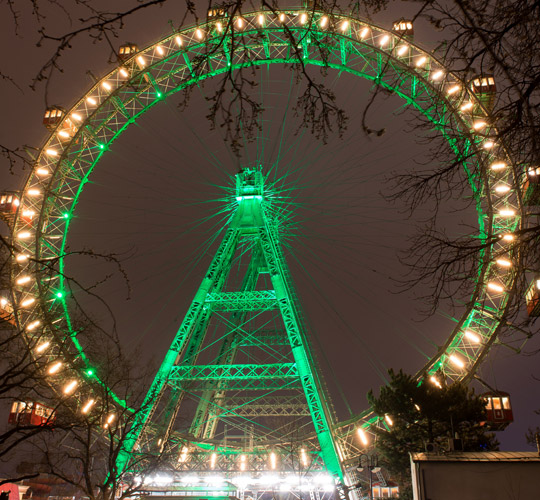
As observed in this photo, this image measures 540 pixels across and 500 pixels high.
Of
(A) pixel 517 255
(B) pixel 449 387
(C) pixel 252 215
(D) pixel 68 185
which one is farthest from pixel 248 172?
(A) pixel 517 255

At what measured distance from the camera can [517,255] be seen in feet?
13.5

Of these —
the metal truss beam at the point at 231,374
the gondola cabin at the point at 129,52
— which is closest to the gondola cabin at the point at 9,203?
the metal truss beam at the point at 231,374

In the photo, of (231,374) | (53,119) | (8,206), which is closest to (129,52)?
(231,374)

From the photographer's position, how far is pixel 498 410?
18.8 m

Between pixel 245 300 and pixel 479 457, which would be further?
pixel 245 300

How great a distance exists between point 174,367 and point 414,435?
929cm

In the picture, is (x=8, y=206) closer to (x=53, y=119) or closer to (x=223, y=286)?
(x=53, y=119)

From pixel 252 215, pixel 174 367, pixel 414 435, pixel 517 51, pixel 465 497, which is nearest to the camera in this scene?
pixel 517 51

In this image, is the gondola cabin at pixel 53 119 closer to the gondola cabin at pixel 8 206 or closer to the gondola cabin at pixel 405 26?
the gondola cabin at pixel 8 206

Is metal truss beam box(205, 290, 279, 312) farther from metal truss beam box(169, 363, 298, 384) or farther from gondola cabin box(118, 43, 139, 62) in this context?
gondola cabin box(118, 43, 139, 62)

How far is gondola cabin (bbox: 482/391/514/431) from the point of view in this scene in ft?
60.5

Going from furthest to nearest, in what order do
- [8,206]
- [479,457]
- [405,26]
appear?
[8,206]
[479,457]
[405,26]

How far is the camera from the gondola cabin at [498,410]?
727 inches

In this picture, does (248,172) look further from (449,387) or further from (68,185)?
(449,387)
